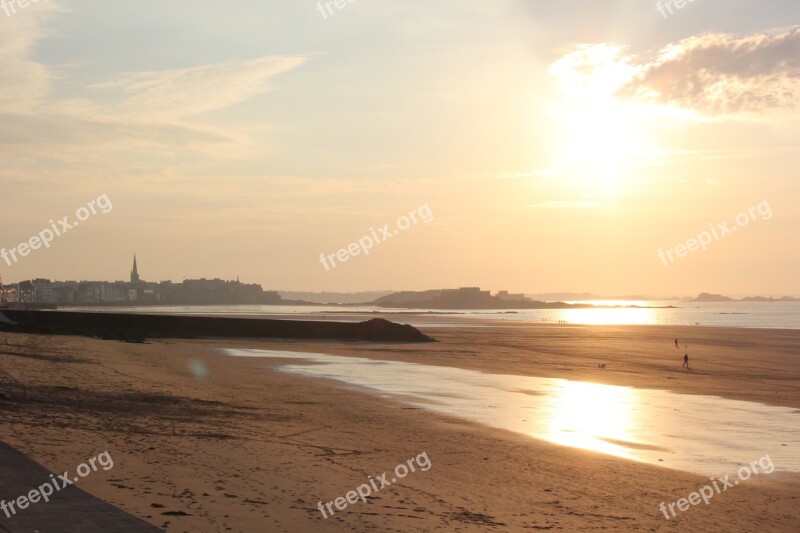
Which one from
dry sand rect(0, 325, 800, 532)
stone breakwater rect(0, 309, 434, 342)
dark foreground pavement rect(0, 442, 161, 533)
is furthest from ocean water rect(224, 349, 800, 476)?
stone breakwater rect(0, 309, 434, 342)

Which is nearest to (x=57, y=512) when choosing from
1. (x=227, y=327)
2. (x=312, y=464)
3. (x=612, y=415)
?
(x=312, y=464)

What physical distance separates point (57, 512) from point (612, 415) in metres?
18.6

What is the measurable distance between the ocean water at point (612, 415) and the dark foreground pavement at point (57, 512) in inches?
454

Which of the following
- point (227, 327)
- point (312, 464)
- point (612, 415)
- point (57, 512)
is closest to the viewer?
point (57, 512)

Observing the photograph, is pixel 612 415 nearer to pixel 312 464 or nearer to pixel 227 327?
pixel 312 464

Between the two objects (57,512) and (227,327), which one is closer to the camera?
(57,512)

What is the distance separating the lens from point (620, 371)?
41500 millimetres

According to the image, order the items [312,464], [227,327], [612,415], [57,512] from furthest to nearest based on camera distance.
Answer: [227,327] → [612,415] → [312,464] → [57,512]

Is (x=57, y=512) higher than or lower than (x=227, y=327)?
lower

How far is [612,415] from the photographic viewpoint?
24.1 meters

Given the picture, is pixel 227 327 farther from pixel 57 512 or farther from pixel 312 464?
pixel 57 512

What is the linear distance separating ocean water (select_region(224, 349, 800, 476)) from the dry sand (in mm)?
1336

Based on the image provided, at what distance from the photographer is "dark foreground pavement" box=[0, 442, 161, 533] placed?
8.47 m

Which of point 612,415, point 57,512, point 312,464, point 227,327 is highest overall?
point 227,327
